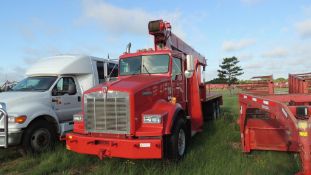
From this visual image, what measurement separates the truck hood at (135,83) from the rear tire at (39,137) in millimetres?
2277

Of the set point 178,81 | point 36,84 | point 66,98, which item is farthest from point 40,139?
point 178,81

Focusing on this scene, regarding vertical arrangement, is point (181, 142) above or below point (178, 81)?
below

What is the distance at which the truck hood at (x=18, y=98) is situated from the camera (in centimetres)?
774

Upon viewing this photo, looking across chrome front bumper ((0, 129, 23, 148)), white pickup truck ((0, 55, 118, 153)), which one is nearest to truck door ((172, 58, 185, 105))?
white pickup truck ((0, 55, 118, 153))

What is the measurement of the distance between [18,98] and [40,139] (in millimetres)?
1150

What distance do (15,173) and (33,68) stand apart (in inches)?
157

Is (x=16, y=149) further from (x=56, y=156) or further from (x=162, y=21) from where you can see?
(x=162, y=21)

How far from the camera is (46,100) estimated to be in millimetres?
8578

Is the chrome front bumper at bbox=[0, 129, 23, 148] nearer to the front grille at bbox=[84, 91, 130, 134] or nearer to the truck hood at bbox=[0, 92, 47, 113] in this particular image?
the truck hood at bbox=[0, 92, 47, 113]

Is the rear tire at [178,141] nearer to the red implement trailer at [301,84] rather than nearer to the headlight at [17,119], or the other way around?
the headlight at [17,119]

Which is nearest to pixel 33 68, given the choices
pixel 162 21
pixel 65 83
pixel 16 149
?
pixel 65 83

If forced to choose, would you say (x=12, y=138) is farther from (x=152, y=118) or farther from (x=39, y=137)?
(x=152, y=118)

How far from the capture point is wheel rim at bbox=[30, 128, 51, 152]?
311 inches

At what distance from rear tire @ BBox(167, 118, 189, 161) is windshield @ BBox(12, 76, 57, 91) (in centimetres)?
410
